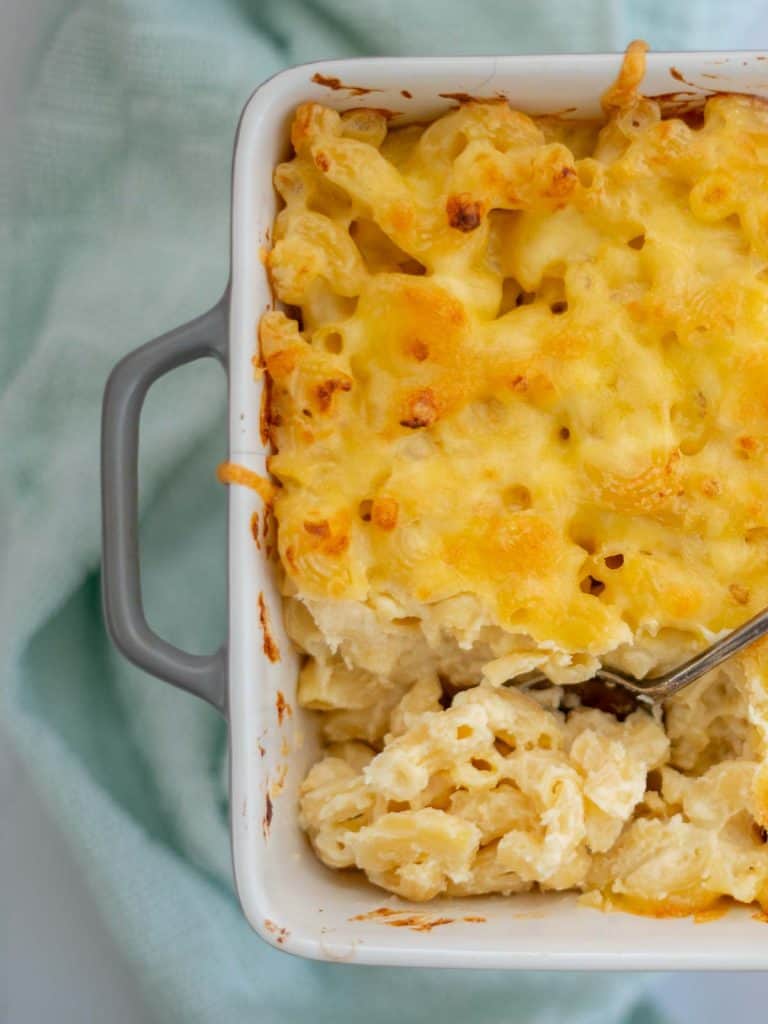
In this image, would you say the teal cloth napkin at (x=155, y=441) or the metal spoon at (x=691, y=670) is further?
the teal cloth napkin at (x=155, y=441)

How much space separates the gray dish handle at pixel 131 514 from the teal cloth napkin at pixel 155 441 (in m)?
0.34

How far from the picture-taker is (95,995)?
1720 mm

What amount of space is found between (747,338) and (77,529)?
89 cm

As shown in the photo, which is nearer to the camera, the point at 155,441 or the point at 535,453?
the point at 535,453

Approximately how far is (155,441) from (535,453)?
1.90 ft

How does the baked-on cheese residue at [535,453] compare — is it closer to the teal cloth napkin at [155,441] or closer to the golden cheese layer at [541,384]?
the golden cheese layer at [541,384]

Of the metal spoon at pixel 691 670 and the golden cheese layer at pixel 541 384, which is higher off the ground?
the golden cheese layer at pixel 541 384

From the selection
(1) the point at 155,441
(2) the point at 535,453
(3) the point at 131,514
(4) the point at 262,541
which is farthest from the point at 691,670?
(1) the point at 155,441

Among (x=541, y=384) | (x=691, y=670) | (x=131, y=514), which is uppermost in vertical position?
(x=541, y=384)

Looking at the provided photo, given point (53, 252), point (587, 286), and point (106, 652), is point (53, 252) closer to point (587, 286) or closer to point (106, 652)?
point (106, 652)

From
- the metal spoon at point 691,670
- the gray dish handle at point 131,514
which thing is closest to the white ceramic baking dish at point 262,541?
the gray dish handle at point 131,514

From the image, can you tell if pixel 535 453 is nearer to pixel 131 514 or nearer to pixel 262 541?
pixel 262 541

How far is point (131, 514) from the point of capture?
1.35 metres

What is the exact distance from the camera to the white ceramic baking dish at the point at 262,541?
132cm
